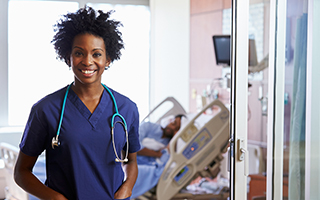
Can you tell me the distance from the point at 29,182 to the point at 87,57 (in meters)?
0.35

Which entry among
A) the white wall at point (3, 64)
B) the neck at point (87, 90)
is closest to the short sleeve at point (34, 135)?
the neck at point (87, 90)

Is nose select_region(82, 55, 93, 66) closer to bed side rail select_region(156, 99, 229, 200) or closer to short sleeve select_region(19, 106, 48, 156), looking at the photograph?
short sleeve select_region(19, 106, 48, 156)

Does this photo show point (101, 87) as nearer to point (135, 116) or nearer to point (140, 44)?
point (135, 116)

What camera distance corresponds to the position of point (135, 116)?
107cm

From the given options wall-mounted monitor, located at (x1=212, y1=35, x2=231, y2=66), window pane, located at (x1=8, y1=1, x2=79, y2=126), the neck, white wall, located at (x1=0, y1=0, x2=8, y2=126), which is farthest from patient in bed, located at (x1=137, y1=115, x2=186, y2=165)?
the neck

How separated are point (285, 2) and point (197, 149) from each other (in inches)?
46.8

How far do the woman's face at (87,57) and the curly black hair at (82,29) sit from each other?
0.05ft

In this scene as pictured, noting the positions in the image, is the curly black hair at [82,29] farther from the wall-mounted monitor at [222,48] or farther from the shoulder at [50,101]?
the wall-mounted monitor at [222,48]

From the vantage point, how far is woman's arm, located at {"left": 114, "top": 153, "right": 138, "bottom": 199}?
3.37 ft

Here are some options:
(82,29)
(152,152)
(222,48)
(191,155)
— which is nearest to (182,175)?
(191,155)

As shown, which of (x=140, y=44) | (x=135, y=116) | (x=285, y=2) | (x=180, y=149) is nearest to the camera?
(x=135, y=116)

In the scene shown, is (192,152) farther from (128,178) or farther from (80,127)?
(80,127)

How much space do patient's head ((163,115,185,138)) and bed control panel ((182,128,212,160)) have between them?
336 mm

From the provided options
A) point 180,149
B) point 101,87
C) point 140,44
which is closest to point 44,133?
point 101,87
